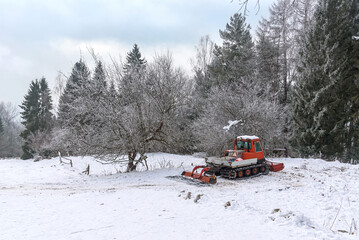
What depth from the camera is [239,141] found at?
1282cm

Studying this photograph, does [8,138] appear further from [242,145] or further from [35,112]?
[242,145]

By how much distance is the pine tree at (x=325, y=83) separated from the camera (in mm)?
18362

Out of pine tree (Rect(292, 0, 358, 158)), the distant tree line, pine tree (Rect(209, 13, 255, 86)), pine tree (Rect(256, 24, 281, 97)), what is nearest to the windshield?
the distant tree line

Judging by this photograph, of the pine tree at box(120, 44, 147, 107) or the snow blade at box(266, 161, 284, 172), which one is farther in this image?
the pine tree at box(120, 44, 147, 107)

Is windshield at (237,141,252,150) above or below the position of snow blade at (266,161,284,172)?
above

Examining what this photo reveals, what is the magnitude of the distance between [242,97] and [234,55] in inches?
Result: 420

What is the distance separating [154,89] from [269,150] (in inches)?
482

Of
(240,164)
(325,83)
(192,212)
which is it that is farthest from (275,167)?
(325,83)

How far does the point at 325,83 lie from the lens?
18.8 meters

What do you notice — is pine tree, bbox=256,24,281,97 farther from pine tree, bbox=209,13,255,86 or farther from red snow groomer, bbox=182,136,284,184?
red snow groomer, bbox=182,136,284,184

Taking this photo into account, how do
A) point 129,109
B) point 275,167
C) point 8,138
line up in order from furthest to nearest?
point 8,138
point 129,109
point 275,167

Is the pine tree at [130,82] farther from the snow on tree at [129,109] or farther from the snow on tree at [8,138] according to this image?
the snow on tree at [8,138]

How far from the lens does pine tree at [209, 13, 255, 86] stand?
27.4 m

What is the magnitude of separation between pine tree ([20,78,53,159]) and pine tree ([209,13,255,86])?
27835mm
